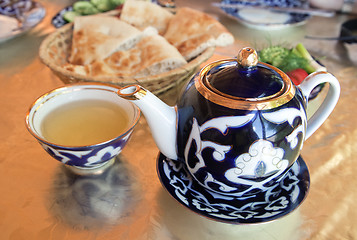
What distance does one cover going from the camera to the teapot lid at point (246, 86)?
0.43 m

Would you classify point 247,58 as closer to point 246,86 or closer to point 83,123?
point 246,86

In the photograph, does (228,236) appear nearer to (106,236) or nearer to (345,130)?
(106,236)

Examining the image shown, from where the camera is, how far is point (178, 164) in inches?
21.8

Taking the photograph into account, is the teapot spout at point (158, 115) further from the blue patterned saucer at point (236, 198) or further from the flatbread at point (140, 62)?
the flatbread at point (140, 62)

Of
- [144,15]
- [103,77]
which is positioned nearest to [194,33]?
[144,15]

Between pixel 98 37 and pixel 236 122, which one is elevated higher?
pixel 236 122

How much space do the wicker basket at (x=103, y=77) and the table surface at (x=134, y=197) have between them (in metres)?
0.06

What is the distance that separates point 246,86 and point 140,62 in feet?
1.33

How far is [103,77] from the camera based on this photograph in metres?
0.70

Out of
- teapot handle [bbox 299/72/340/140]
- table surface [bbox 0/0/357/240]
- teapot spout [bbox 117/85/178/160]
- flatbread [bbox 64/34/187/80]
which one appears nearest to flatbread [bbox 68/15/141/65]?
flatbread [bbox 64/34/187/80]

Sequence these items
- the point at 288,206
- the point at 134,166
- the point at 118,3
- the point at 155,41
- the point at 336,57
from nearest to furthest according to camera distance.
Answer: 1. the point at 288,206
2. the point at 134,166
3. the point at 155,41
4. the point at 336,57
5. the point at 118,3

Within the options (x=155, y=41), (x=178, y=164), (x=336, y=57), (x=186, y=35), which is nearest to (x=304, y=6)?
(x=336, y=57)

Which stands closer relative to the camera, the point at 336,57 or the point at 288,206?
the point at 288,206

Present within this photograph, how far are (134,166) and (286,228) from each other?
→ 11.3 inches
